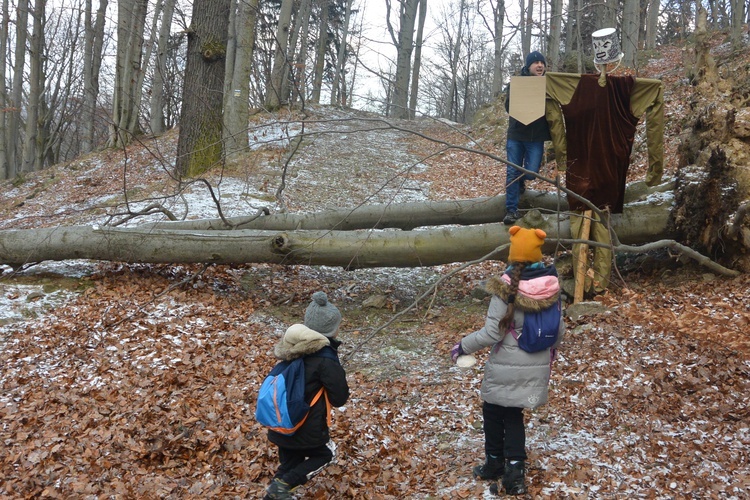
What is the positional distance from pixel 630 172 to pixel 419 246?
5501 mm

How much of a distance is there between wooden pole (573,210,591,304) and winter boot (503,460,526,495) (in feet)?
10.5

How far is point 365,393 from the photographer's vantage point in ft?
16.9

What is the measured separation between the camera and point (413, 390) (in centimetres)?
515

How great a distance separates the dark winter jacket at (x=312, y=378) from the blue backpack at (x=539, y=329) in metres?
1.20

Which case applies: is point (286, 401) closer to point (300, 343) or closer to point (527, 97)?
point (300, 343)

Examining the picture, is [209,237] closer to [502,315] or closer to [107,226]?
[107,226]

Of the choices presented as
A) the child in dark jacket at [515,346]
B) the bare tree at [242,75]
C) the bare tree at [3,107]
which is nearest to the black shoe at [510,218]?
the child in dark jacket at [515,346]

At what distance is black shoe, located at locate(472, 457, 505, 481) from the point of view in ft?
12.0

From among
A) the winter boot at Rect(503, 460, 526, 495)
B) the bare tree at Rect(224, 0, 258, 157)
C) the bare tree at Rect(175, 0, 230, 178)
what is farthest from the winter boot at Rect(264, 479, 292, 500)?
the bare tree at Rect(224, 0, 258, 157)

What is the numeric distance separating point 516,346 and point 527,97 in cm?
351

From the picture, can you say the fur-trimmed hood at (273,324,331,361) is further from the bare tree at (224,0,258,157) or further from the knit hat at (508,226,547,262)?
the bare tree at (224,0,258,157)

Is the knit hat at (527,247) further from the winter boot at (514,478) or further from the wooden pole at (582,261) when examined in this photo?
the wooden pole at (582,261)

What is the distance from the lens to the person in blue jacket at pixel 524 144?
6344 mm

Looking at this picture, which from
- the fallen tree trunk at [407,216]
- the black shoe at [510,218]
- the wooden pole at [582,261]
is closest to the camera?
the wooden pole at [582,261]
